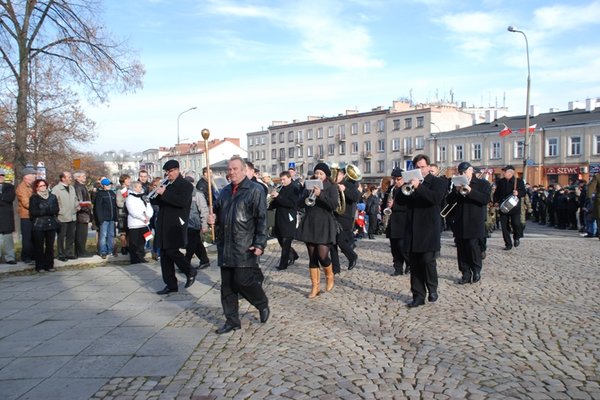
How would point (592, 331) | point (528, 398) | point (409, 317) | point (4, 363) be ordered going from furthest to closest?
1. point (409, 317)
2. point (592, 331)
3. point (4, 363)
4. point (528, 398)

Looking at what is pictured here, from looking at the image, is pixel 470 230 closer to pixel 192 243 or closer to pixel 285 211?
pixel 285 211

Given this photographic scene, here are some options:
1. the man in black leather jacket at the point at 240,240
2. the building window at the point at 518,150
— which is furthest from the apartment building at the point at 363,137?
the man in black leather jacket at the point at 240,240

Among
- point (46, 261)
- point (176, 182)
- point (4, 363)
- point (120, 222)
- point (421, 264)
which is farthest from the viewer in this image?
point (120, 222)

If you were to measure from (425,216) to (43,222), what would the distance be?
6877 mm

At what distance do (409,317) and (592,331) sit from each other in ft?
6.31

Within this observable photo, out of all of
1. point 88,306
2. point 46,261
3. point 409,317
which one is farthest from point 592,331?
point 46,261

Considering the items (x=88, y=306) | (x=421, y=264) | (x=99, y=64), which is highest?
Result: (x=99, y=64)

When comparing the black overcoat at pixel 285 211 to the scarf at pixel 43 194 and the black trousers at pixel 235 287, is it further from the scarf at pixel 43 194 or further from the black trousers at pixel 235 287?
the scarf at pixel 43 194

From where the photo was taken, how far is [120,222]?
12328mm

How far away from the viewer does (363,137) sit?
73.6 meters

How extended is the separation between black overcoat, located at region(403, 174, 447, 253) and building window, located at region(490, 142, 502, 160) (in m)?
51.2

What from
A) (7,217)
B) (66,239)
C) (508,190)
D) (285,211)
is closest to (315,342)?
(285,211)

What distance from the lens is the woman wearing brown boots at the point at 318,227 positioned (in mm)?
7691

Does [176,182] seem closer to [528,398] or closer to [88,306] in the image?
[88,306]
